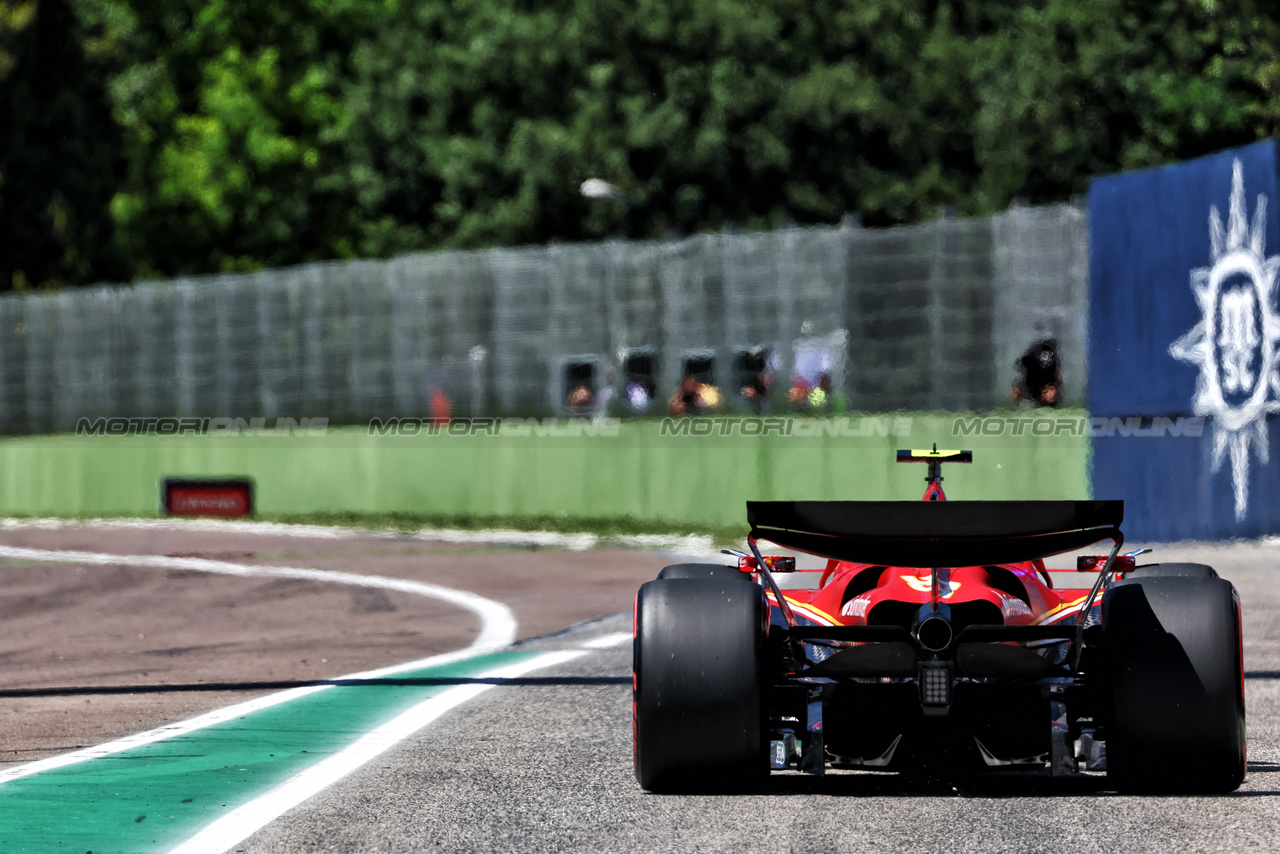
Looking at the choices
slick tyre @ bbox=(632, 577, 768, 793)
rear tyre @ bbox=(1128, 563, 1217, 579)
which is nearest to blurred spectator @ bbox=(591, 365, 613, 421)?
rear tyre @ bbox=(1128, 563, 1217, 579)

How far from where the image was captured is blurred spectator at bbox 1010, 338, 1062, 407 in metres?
20.5

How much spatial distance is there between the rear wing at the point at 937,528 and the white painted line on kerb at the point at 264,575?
3153mm

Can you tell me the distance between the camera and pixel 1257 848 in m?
5.93

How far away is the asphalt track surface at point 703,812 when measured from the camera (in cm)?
608

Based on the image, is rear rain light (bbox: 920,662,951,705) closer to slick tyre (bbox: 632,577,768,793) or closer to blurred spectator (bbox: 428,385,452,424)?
slick tyre (bbox: 632,577,768,793)

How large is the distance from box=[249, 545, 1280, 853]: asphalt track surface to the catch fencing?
12937 mm

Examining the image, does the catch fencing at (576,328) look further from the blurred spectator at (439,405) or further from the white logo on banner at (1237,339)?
the white logo on banner at (1237,339)

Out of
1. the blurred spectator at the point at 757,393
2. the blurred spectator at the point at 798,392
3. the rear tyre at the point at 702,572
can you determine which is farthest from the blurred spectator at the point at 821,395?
the rear tyre at the point at 702,572

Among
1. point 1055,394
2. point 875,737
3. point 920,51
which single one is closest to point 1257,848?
point 875,737

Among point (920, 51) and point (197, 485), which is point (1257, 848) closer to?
point (197, 485)

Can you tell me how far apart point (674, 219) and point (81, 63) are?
45.6ft

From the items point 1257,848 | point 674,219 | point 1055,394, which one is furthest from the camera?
point 674,219

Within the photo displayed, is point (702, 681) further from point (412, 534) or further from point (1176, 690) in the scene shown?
point (412, 534)

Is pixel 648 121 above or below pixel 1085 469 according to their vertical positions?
above
